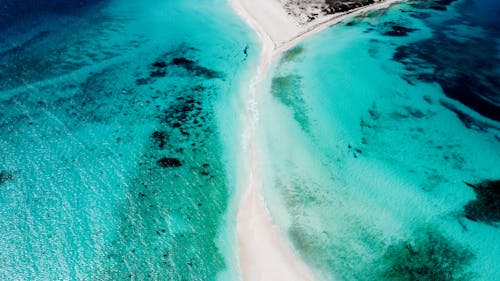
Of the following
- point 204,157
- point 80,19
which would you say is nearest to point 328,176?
point 204,157

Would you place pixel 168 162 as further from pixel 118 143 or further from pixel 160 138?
pixel 118 143

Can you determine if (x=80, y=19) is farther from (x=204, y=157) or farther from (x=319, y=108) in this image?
(x=319, y=108)

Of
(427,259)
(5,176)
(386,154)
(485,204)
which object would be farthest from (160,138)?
(485,204)

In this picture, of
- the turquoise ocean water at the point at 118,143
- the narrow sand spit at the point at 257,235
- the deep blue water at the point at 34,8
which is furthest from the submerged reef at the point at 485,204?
the deep blue water at the point at 34,8

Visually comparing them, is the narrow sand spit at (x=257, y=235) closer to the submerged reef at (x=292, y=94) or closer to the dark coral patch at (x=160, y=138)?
the submerged reef at (x=292, y=94)

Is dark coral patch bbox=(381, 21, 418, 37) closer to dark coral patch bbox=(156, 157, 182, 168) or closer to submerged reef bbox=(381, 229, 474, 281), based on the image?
submerged reef bbox=(381, 229, 474, 281)
